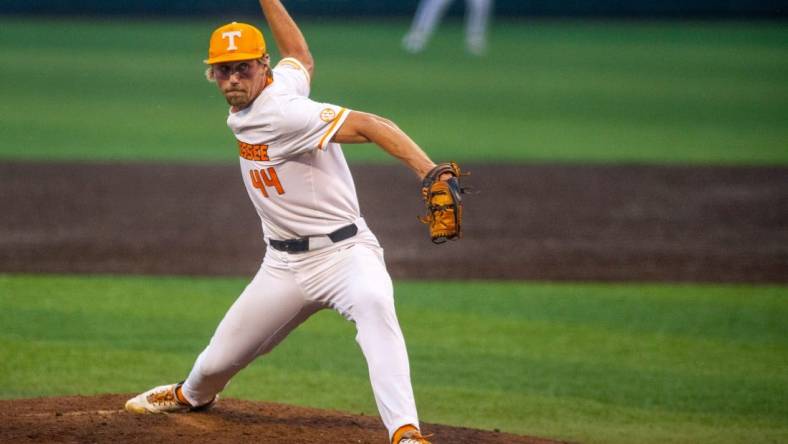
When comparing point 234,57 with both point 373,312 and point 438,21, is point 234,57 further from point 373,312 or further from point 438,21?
point 438,21

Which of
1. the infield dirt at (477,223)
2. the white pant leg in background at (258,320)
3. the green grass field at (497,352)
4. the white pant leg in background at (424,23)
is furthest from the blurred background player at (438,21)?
the white pant leg in background at (258,320)

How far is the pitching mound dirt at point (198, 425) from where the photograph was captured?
5383mm

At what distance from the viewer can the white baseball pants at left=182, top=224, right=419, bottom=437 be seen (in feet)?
16.5

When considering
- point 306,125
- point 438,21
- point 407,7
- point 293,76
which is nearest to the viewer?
point 306,125

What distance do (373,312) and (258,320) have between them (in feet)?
1.93

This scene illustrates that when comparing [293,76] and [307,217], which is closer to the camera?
[307,217]

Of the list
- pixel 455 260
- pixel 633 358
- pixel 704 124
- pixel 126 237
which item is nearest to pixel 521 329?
pixel 633 358

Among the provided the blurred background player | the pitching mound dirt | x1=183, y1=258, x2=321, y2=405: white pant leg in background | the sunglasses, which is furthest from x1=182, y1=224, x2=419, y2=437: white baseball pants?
the blurred background player

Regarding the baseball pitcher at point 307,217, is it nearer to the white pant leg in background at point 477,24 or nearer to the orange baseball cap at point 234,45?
the orange baseball cap at point 234,45

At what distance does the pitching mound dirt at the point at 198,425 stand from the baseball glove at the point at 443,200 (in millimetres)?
1171

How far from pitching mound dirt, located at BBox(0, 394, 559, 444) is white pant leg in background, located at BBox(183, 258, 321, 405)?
11.9 inches

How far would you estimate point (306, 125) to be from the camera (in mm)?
5043

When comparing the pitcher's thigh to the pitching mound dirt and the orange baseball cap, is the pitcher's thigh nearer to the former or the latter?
the pitching mound dirt

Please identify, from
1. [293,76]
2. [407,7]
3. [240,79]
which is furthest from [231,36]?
[407,7]
